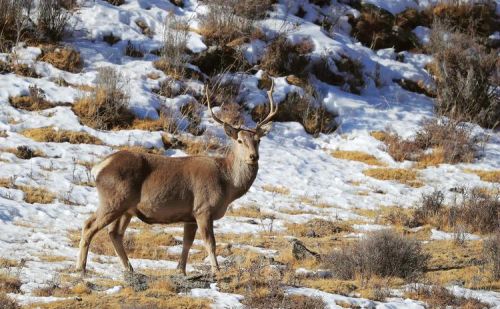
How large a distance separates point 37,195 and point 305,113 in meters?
9.59

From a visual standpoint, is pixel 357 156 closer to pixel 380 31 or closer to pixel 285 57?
pixel 285 57

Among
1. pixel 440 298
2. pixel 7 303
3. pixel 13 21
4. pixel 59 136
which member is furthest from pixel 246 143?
pixel 13 21

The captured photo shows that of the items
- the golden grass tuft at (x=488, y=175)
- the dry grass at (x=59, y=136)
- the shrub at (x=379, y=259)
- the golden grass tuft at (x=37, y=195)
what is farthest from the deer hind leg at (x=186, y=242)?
the golden grass tuft at (x=488, y=175)

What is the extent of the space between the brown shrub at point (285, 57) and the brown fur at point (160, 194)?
1271 cm

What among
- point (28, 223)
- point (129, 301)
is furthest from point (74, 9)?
point (129, 301)

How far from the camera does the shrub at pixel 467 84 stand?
22.3 meters

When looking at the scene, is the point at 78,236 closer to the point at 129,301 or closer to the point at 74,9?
the point at 129,301

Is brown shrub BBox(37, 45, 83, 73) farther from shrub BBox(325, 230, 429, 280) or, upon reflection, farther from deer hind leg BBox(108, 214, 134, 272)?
shrub BBox(325, 230, 429, 280)

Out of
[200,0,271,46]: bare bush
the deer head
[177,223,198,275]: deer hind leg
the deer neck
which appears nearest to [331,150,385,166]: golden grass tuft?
[200,0,271,46]: bare bush

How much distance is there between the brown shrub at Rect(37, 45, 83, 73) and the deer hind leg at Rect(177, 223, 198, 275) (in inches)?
437

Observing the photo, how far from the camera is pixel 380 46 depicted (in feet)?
86.6

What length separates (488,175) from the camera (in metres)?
18.5

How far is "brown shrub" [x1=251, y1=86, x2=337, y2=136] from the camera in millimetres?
20922

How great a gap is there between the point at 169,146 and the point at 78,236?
255 inches
